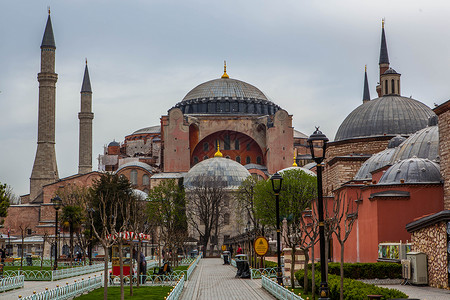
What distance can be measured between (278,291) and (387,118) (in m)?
23.6

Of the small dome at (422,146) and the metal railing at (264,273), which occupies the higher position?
the small dome at (422,146)

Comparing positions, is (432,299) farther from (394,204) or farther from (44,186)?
(44,186)

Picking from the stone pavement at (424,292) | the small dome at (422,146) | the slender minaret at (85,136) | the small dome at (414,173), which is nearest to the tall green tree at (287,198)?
the small dome at (422,146)

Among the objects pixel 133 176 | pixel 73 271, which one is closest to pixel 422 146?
pixel 73 271

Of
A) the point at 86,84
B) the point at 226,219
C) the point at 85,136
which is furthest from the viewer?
the point at 86,84

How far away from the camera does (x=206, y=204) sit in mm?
51031

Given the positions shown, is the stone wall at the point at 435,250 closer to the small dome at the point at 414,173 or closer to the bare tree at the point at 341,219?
the bare tree at the point at 341,219

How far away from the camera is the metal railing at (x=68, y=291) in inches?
492

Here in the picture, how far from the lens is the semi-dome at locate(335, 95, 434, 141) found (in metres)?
36.4

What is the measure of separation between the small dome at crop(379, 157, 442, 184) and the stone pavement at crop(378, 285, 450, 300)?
6.35 meters

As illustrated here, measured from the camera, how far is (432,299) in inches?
512

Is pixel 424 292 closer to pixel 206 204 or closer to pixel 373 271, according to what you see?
pixel 373 271

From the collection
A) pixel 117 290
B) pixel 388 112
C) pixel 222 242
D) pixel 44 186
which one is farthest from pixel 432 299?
pixel 44 186

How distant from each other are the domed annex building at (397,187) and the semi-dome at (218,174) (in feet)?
67.0
